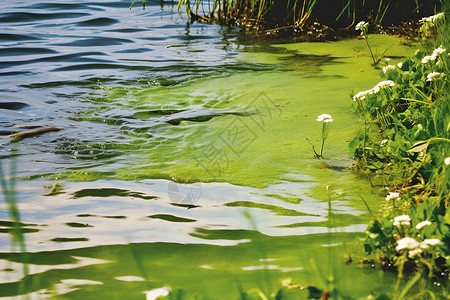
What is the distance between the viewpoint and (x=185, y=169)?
3.17 meters

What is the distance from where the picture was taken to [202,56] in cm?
616

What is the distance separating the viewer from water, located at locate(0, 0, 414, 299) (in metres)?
2.09

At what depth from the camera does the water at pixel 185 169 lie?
6.85 feet

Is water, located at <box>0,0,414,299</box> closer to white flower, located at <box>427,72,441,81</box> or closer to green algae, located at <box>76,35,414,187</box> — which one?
green algae, located at <box>76,35,414,187</box>

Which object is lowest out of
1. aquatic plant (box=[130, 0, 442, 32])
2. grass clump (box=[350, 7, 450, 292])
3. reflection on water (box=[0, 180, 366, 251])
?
reflection on water (box=[0, 180, 366, 251])

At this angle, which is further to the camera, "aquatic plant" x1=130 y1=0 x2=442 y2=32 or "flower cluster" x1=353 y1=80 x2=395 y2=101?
"aquatic plant" x1=130 y1=0 x2=442 y2=32

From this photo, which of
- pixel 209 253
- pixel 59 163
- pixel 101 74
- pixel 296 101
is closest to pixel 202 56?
pixel 101 74

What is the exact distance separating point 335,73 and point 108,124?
201 cm

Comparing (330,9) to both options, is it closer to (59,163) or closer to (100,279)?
(59,163)

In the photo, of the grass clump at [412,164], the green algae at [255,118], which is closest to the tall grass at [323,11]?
the green algae at [255,118]

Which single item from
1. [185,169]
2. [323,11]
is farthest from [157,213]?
[323,11]

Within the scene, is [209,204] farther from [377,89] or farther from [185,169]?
[377,89]

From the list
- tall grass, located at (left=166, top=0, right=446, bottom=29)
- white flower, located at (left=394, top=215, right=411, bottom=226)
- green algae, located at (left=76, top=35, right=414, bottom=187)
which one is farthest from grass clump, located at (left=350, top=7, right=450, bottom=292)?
tall grass, located at (left=166, top=0, right=446, bottom=29)

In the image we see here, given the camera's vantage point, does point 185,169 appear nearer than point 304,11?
Yes
